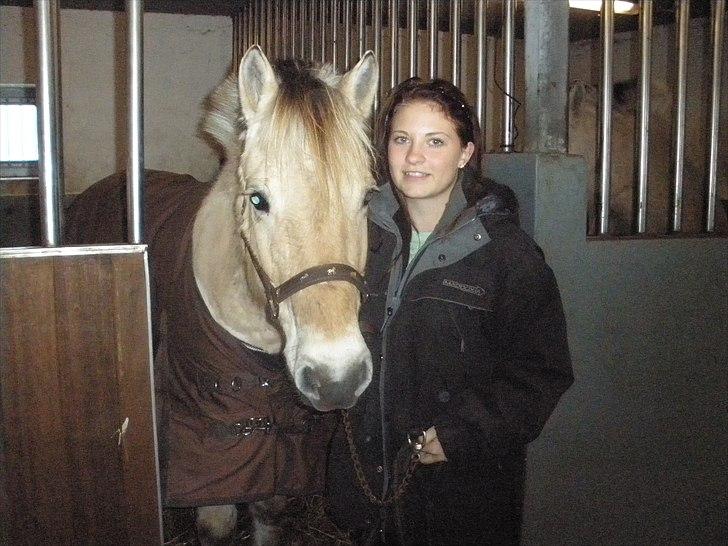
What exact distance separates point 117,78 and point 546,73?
13.7 feet

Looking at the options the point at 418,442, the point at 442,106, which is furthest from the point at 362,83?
the point at 418,442

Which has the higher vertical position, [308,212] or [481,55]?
[481,55]

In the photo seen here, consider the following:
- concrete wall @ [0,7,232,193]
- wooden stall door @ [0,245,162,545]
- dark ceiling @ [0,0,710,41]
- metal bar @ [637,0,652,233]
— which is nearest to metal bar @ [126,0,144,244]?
wooden stall door @ [0,245,162,545]

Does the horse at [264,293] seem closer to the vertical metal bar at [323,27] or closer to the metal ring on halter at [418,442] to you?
the metal ring on halter at [418,442]

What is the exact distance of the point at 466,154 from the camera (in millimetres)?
1766

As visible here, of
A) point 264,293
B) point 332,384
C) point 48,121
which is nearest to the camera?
point 48,121

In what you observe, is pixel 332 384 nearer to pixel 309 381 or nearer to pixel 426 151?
pixel 309 381

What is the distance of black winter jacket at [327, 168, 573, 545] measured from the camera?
1.56 m

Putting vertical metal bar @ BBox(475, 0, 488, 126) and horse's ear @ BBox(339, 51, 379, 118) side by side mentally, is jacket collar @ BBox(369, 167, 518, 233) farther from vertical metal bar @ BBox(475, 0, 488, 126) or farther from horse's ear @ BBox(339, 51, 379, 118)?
vertical metal bar @ BBox(475, 0, 488, 126)

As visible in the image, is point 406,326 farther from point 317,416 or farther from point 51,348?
point 51,348

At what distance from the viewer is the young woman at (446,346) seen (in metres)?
1.56

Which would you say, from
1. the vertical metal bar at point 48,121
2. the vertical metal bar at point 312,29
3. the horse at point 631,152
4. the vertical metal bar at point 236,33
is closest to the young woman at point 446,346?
the vertical metal bar at point 48,121

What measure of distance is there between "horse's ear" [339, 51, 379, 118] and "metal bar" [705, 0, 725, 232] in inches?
52.4

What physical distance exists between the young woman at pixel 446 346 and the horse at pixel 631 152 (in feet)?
9.27
